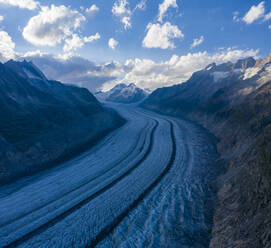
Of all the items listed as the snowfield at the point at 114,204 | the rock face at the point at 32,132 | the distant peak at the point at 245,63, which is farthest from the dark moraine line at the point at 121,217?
the distant peak at the point at 245,63

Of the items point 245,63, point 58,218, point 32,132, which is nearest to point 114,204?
point 58,218

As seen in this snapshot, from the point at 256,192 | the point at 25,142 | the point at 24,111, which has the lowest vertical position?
the point at 256,192

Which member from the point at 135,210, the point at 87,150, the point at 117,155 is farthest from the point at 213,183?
the point at 87,150

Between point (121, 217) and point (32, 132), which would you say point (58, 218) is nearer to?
point (121, 217)

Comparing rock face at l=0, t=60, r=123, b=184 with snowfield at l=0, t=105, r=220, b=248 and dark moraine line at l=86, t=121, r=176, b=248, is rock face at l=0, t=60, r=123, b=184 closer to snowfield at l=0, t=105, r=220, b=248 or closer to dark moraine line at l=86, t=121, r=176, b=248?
snowfield at l=0, t=105, r=220, b=248

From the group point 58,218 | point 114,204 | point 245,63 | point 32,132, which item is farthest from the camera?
point 245,63

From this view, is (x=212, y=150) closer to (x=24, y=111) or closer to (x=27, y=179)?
(x=27, y=179)

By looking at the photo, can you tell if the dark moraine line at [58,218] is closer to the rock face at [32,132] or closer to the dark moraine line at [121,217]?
the dark moraine line at [121,217]

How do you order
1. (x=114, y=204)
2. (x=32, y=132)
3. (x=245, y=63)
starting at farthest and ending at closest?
(x=245, y=63) → (x=32, y=132) → (x=114, y=204)

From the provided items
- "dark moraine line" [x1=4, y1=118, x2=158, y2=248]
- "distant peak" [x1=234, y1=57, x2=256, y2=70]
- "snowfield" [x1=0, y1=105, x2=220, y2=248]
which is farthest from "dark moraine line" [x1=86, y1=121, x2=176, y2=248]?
"distant peak" [x1=234, y1=57, x2=256, y2=70]
